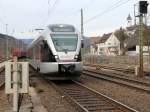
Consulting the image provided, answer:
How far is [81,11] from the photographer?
191 ft

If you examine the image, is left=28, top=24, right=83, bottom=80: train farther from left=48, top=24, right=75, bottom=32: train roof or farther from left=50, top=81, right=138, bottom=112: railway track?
left=50, top=81, right=138, bottom=112: railway track

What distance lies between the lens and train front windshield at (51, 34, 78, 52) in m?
20.0

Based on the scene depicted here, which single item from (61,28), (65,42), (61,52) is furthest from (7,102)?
(61,28)

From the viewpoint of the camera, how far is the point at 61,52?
19.8m

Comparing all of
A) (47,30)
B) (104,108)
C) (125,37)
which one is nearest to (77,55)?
(47,30)

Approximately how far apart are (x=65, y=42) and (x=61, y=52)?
2.37 feet

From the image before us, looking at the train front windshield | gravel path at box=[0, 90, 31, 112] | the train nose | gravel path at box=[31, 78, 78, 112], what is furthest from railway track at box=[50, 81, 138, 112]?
the train front windshield

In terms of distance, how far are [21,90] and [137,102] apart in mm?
6316

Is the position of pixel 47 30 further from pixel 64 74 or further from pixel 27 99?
pixel 27 99

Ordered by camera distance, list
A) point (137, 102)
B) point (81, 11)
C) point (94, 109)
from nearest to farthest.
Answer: point (94, 109), point (137, 102), point (81, 11)

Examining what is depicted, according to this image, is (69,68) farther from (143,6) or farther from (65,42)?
(143,6)

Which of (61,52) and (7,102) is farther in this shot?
(61,52)

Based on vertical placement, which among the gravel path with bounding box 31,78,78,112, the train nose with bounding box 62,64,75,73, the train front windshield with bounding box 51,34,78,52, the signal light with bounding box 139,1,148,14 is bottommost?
the gravel path with bounding box 31,78,78,112

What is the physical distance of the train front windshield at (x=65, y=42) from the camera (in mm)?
19984
